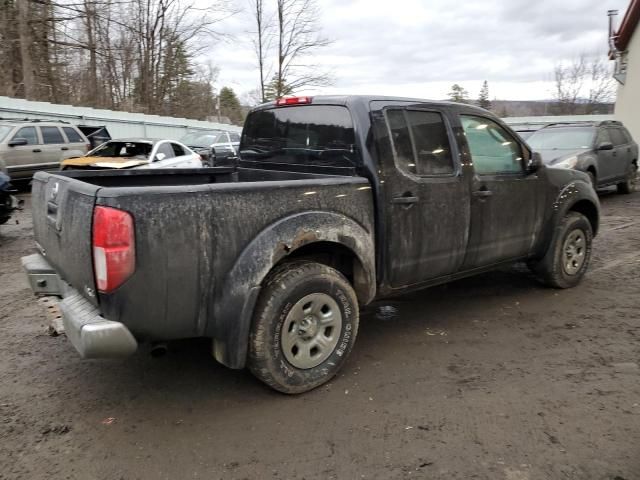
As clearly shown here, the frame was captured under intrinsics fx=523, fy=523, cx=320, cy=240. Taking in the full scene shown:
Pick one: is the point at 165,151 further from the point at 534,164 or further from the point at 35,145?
the point at 534,164

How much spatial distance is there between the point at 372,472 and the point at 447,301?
9.66 feet

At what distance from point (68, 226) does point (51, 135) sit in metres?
13.0

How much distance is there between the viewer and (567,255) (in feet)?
18.2

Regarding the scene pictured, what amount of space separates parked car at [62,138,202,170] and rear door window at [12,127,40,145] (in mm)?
2623

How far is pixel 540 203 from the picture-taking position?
5062 mm

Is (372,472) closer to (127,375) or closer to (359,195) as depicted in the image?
(359,195)

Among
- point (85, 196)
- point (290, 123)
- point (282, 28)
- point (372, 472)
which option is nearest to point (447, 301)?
point (290, 123)

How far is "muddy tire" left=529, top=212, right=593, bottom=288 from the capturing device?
17.5ft

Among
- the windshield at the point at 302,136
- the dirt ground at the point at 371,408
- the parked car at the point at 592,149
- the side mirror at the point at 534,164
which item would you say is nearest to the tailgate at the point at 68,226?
the dirt ground at the point at 371,408

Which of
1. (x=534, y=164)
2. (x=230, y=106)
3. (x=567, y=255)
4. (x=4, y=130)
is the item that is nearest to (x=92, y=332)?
(x=534, y=164)

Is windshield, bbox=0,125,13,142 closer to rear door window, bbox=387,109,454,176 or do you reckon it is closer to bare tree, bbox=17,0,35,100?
bare tree, bbox=17,0,35,100

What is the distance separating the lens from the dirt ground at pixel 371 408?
9.03 ft

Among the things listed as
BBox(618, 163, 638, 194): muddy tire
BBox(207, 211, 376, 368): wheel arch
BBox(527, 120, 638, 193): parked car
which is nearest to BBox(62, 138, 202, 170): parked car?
BBox(527, 120, 638, 193): parked car

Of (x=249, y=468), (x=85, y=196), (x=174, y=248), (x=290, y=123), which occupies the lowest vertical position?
(x=249, y=468)
